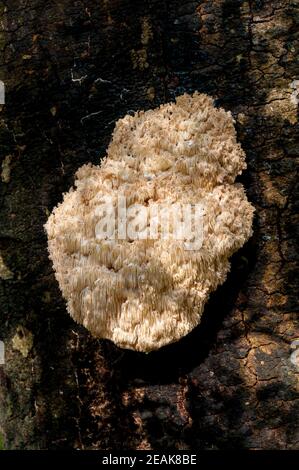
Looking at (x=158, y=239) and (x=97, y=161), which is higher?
(x=97, y=161)

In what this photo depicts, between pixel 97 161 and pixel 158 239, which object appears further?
pixel 97 161

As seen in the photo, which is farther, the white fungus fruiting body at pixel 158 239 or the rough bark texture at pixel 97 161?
the rough bark texture at pixel 97 161

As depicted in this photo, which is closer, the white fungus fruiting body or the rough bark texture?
the white fungus fruiting body

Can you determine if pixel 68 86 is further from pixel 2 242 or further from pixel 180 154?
pixel 2 242
